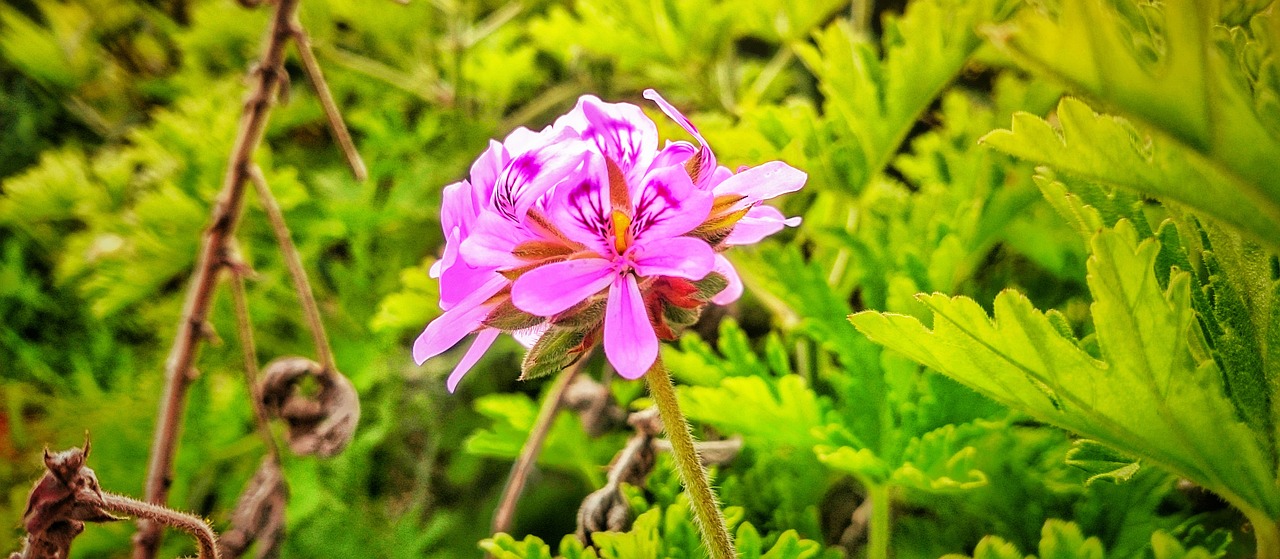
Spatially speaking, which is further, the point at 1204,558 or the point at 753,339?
the point at 753,339

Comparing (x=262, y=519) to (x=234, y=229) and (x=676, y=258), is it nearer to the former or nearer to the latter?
(x=234, y=229)

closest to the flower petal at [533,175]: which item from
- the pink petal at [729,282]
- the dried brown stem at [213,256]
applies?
the pink petal at [729,282]

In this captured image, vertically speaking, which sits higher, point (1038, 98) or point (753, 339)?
point (1038, 98)

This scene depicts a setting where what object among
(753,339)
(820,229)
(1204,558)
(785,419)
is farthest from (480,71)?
(1204,558)

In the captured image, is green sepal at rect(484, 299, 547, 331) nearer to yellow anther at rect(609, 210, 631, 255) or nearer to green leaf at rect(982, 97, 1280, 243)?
yellow anther at rect(609, 210, 631, 255)

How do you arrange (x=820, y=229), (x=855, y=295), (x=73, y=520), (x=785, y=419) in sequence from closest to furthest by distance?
1. (x=73, y=520)
2. (x=785, y=419)
3. (x=820, y=229)
4. (x=855, y=295)

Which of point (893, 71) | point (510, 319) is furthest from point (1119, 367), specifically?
point (893, 71)

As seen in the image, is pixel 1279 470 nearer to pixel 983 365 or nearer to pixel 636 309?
pixel 983 365

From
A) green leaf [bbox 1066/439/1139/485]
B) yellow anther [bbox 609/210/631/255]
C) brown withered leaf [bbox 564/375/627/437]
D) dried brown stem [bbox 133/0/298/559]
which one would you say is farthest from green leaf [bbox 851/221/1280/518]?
dried brown stem [bbox 133/0/298/559]
